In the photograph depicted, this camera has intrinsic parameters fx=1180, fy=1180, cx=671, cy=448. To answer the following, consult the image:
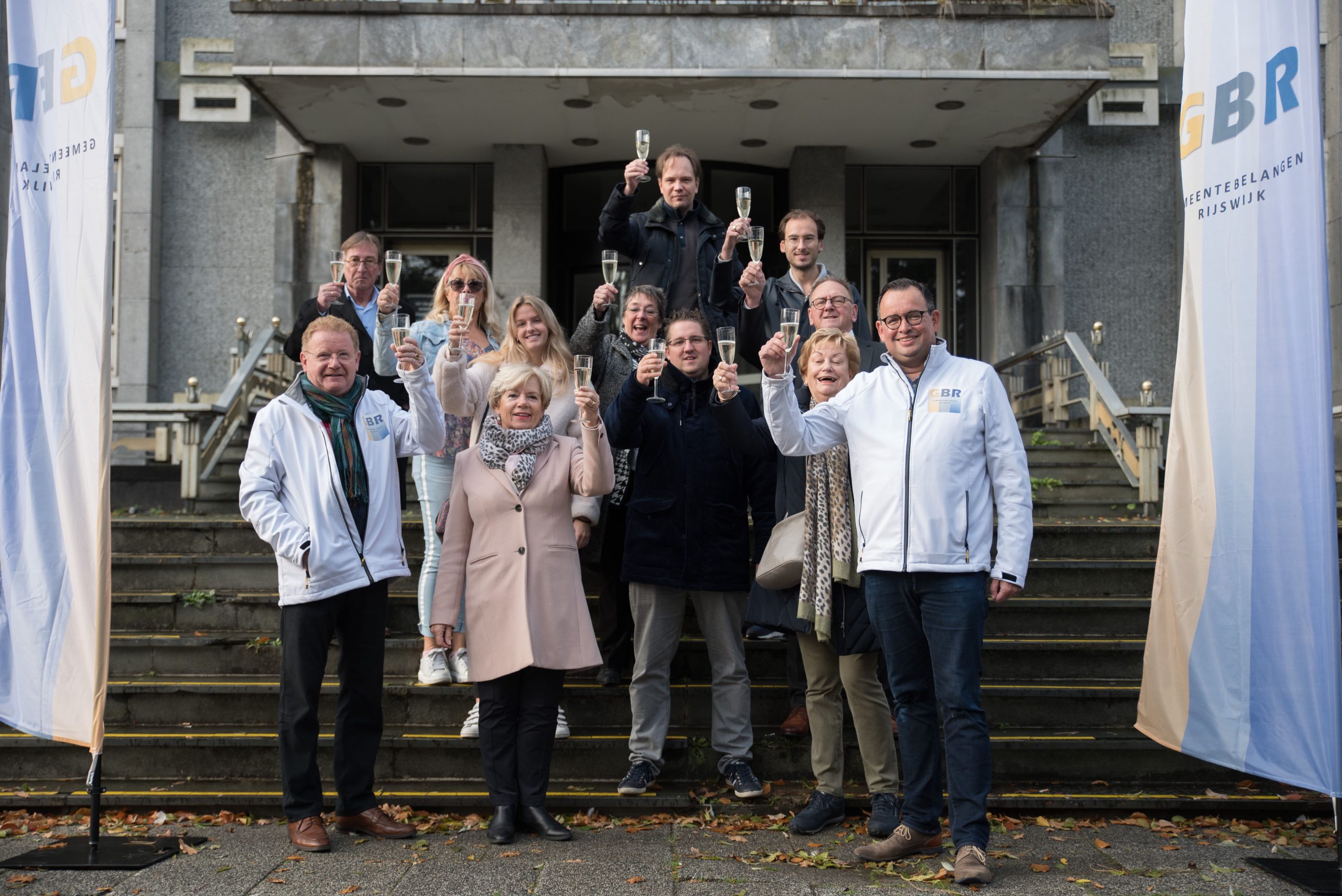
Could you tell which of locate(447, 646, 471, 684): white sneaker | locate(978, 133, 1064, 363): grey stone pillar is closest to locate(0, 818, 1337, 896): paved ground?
locate(447, 646, 471, 684): white sneaker

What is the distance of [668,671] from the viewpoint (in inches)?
208

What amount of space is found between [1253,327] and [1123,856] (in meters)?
2.15

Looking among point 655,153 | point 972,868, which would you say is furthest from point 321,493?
point 655,153

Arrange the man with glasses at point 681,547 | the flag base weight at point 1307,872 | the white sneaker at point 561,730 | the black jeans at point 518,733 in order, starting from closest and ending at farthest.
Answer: the flag base weight at point 1307,872, the black jeans at point 518,733, the man with glasses at point 681,547, the white sneaker at point 561,730

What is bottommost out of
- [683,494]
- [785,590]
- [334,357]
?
[785,590]

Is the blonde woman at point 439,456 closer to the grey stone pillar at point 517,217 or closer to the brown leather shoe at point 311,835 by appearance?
the brown leather shoe at point 311,835

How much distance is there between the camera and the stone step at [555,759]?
5473mm

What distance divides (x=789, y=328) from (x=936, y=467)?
0.77m

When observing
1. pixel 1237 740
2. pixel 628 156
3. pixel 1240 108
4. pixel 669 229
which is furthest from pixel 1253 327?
pixel 628 156

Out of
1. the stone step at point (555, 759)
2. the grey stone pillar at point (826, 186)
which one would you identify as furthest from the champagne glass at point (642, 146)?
the grey stone pillar at point (826, 186)

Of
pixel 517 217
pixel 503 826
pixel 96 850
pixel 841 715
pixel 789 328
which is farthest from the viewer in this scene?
pixel 517 217

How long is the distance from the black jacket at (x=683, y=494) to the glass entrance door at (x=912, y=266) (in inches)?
371

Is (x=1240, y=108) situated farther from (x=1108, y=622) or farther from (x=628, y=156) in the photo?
(x=628, y=156)

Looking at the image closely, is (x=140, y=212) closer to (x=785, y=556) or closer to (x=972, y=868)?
(x=785, y=556)
